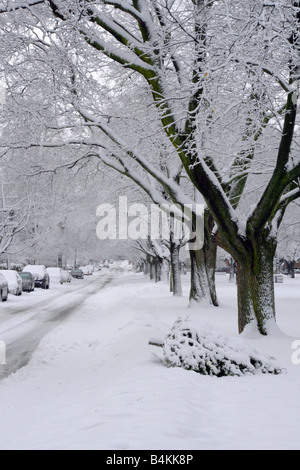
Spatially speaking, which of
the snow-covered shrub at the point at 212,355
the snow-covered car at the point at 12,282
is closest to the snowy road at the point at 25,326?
the snow-covered shrub at the point at 212,355

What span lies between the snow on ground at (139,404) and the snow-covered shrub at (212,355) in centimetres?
20

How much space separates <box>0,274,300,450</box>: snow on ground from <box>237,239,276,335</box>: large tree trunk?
0.53 m

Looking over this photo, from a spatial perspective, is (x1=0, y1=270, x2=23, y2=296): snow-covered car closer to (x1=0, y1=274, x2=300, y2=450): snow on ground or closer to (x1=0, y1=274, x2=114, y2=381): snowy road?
(x1=0, y1=274, x2=114, y2=381): snowy road

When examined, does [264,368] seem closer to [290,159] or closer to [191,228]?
[290,159]

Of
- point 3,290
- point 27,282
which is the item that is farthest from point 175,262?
point 27,282

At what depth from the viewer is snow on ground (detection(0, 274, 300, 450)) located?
386 cm

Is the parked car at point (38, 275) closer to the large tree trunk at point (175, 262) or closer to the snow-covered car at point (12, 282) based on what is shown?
the snow-covered car at point (12, 282)

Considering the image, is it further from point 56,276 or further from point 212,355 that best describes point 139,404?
point 56,276

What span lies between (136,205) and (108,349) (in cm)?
1541

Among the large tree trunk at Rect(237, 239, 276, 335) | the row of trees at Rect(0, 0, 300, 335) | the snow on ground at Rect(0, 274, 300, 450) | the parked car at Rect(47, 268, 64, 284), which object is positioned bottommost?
the parked car at Rect(47, 268, 64, 284)

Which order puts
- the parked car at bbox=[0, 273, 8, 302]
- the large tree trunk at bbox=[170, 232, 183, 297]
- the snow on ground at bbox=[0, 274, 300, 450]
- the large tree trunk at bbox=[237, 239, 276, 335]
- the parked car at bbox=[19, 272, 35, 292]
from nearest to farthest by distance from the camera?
the snow on ground at bbox=[0, 274, 300, 450], the large tree trunk at bbox=[237, 239, 276, 335], the parked car at bbox=[0, 273, 8, 302], the large tree trunk at bbox=[170, 232, 183, 297], the parked car at bbox=[19, 272, 35, 292]

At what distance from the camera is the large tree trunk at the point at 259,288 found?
9547 mm

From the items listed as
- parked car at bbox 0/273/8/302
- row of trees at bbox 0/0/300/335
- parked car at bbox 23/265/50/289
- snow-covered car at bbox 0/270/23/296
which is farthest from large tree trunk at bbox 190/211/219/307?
parked car at bbox 23/265/50/289
